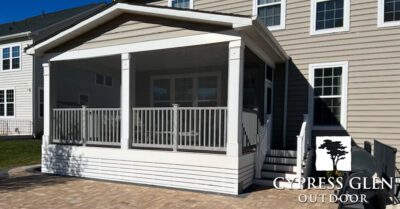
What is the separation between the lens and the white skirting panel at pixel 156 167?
6.20 metres

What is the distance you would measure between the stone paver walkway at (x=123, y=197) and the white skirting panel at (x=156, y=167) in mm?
229

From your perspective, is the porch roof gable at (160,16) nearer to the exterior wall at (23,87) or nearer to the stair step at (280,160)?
the stair step at (280,160)

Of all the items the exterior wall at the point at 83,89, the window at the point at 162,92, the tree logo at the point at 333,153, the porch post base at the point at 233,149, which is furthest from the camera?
the exterior wall at the point at 83,89

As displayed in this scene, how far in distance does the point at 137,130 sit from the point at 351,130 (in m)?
5.79

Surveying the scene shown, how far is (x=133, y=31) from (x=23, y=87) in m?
13.5

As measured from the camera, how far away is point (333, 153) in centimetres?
564

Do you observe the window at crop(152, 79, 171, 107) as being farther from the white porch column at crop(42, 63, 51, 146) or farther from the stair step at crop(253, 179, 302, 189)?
the stair step at crop(253, 179, 302, 189)

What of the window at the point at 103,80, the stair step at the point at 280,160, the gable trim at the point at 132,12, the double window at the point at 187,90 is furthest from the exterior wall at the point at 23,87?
the stair step at the point at 280,160

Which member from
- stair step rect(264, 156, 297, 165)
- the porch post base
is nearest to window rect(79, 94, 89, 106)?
stair step rect(264, 156, 297, 165)

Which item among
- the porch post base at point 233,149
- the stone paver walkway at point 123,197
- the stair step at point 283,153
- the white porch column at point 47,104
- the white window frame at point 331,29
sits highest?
the white window frame at point 331,29

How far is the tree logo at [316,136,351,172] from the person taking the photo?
554cm

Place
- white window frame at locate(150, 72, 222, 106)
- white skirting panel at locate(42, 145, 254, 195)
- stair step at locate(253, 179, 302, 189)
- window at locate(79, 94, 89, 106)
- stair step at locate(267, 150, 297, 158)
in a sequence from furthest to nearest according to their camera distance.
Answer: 1. window at locate(79, 94, 89, 106)
2. white window frame at locate(150, 72, 222, 106)
3. stair step at locate(267, 150, 297, 158)
4. stair step at locate(253, 179, 302, 189)
5. white skirting panel at locate(42, 145, 254, 195)

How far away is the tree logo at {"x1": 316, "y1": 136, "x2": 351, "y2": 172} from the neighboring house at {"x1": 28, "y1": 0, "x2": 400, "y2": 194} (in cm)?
105

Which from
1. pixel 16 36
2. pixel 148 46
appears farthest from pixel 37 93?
pixel 148 46
